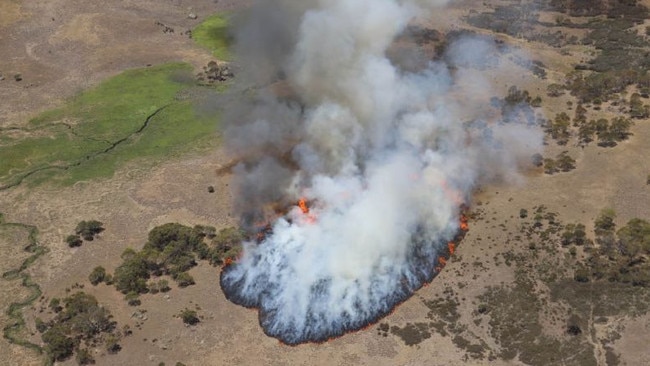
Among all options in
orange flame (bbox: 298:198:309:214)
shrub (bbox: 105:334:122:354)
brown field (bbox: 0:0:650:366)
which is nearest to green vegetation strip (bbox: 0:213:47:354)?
brown field (bbox: 0:0:650:366)

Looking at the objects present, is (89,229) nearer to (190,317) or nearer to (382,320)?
(190,317)

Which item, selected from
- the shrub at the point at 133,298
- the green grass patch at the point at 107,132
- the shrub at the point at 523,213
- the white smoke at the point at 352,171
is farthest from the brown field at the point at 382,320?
the green grass patch at the point at 107,132

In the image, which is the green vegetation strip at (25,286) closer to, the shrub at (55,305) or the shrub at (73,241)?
the shrub at (55,305)

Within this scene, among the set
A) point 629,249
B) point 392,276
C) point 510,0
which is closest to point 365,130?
point 392,276

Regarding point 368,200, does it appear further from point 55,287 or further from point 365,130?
point 55,287

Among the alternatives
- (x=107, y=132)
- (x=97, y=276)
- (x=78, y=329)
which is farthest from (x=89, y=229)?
(x=107, y=132)

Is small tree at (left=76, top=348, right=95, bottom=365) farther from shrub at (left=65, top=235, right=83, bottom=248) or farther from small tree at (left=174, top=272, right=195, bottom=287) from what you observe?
shrub at (left=65, top=235, right=83, bottom=248)
